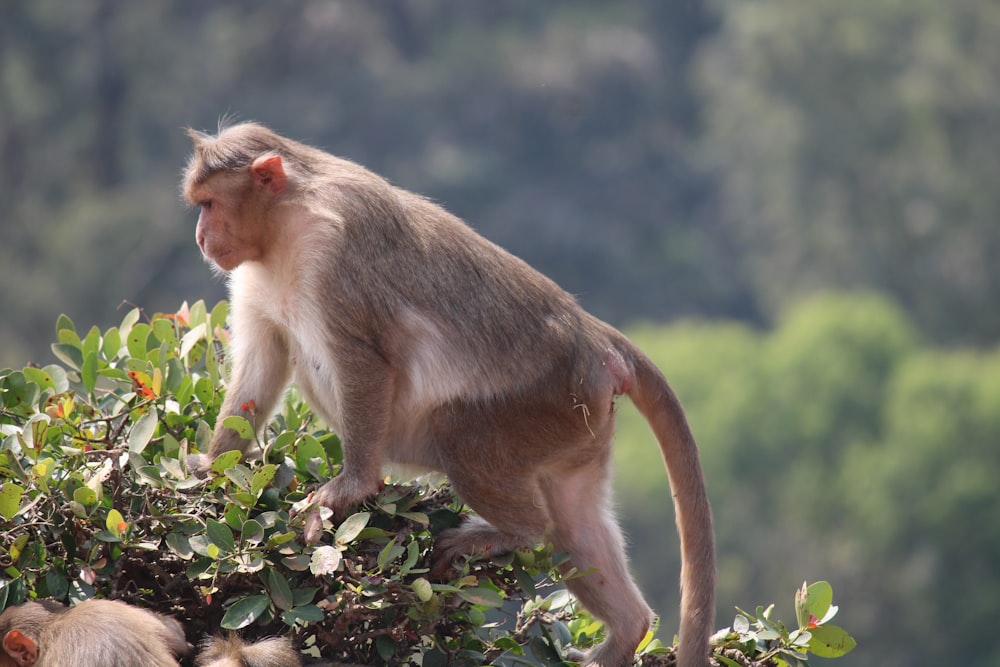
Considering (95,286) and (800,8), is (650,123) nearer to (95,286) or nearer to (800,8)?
(800,8)

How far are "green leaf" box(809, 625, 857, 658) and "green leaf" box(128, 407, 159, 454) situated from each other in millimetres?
2174

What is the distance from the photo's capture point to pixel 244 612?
13.2ft

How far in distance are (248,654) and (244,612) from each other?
12cm

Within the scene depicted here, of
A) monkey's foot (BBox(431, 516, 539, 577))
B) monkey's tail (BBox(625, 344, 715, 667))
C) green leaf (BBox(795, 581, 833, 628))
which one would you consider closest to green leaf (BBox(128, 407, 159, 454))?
monkey's foot (BBox(431, 516, 539, 577))

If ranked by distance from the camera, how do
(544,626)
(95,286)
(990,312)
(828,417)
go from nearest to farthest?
1. (544,626)
2. (95,286)
3. (828,417)
4. (990,312)

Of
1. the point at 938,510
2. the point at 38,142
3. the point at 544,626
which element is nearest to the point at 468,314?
the point at 544,626

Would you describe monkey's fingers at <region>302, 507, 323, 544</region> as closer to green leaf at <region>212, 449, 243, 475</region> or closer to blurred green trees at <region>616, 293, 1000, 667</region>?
green leaf at <region>212, 449, 243, 475</region>

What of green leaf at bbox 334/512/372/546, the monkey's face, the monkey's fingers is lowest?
the monkey's fingers

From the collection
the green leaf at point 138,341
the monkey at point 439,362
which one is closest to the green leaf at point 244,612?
the monkey at point 439,362

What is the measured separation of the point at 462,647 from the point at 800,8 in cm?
4427

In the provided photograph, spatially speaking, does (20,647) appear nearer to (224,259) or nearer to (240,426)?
(240,426)

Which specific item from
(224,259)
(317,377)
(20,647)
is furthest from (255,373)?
(20,647)

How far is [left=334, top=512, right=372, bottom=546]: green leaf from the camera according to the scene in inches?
163

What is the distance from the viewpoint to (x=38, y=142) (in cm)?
3897
